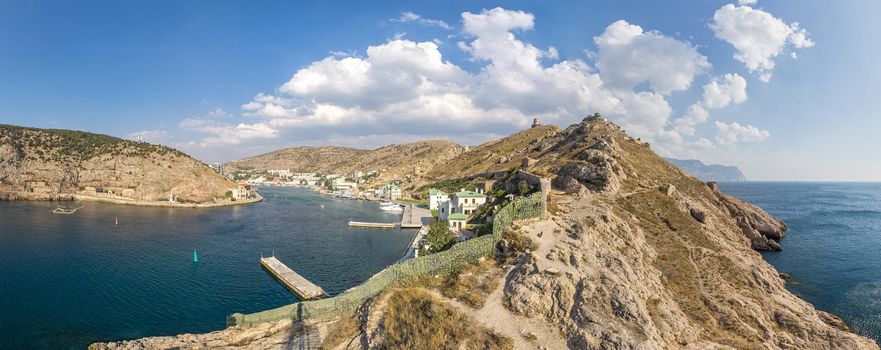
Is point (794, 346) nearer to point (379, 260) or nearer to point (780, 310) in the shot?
point (780, 310)

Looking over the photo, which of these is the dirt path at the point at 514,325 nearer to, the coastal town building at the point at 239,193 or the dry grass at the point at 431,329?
the dry grass at the point at 431,329

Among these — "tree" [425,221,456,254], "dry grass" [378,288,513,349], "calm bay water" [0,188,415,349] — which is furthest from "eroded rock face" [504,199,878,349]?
"calm bay water" [0,188,415,349]

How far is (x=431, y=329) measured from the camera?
898 inches

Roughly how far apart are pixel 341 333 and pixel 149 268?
3695cm

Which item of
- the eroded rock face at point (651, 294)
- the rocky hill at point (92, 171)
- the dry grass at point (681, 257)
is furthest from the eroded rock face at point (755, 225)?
the rocky hill at point (92, 171)

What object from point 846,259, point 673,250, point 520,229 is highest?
point 520,229

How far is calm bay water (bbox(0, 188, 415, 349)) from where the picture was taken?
3269 cm

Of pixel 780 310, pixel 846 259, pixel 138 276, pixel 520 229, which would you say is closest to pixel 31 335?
pixel 138 276

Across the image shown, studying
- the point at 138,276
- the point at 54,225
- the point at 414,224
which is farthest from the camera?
the point at 414,224

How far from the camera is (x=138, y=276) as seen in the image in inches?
1747

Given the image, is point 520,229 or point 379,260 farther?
point 379,260

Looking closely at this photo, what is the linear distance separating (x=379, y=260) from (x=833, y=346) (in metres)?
45.8

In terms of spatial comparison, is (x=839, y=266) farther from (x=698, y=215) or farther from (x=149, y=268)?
(x=149, y=268)

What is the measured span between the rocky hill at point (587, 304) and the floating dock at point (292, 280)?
10487 mm
